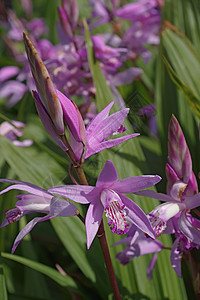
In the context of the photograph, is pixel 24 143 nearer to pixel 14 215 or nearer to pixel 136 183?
pixel 14 215

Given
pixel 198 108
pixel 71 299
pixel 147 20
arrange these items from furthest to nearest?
pixel 147 20 < pixel 71 299 < pixel 198 108

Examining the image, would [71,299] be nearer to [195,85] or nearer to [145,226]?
[145,226]

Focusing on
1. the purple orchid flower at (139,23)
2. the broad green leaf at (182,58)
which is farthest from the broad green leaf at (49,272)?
the purple orchid flower at (139,23)

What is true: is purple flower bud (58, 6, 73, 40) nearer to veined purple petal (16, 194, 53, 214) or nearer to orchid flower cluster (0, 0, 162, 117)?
orchid flower cluster (0, 0, 162, 117)

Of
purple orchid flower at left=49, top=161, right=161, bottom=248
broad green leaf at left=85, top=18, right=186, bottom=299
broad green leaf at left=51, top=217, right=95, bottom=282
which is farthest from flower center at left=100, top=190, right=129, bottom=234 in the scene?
broad green leaf at left=51, top=217, right=95, bottom=282

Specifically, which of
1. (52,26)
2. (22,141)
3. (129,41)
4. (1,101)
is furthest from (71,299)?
(52,26)

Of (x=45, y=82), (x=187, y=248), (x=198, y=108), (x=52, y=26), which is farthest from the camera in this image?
(x=52, y=26)
